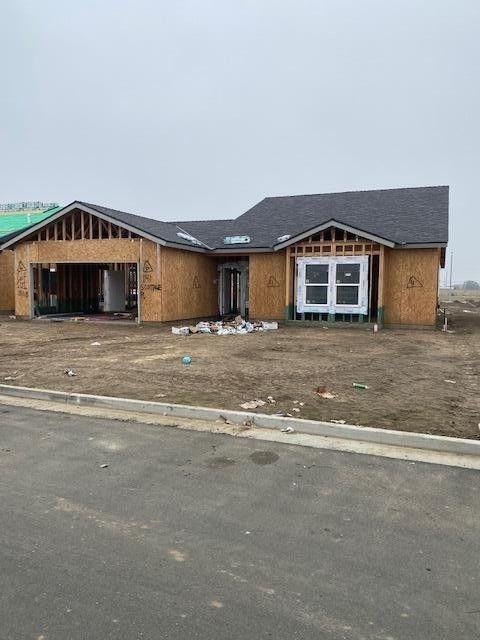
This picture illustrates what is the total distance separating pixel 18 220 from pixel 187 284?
65.5ft

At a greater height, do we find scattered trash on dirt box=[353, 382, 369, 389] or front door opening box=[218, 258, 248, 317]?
front door opening box=[218, 258, 248, 317]

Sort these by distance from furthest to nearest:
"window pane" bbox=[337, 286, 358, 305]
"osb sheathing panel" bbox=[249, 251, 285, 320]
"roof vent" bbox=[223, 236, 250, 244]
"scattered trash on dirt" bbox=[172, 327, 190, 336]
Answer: "roof vent" bbox=[223, 236, 250, 244] → "osb sheathing panel" bbox=[249, 251, 285, 320] → "window pane" bbox=[337, 286, 358, 305] → "scattered trash on dirt" bbox=[172, 327, 190, 336]

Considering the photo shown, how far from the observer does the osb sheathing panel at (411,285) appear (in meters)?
18.4

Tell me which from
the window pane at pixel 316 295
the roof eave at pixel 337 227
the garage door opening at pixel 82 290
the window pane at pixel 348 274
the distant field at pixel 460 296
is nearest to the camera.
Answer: the roof eave at pixel 337 227

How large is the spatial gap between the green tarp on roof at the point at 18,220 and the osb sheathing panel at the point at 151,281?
616 inches

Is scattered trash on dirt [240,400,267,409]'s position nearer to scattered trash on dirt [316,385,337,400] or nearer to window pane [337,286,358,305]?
scattered trash on dirt [316,385,337,400]

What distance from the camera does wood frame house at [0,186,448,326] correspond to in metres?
18.7

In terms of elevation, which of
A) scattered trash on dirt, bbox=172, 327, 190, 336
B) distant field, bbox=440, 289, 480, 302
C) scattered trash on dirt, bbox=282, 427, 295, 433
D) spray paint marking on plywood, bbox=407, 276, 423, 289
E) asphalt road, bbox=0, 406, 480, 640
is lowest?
asphalt road, bbox=0, 406, 480, 640

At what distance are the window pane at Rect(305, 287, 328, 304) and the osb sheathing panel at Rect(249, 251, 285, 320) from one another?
1317 millimetres

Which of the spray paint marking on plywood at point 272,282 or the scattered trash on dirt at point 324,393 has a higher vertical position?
the spray paint marking on plywood at point 272,282

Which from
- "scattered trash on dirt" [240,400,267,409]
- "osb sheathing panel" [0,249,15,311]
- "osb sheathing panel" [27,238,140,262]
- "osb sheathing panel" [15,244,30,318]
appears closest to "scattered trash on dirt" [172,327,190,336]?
"osb sheathing panel" [27,238,140,262]

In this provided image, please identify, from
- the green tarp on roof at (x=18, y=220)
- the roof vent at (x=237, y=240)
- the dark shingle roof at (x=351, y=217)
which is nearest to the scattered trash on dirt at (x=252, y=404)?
the dark shingle roof at (x=351, y=217)

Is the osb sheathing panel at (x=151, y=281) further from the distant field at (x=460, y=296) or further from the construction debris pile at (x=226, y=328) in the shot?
the distant field at (x=460, y=296)

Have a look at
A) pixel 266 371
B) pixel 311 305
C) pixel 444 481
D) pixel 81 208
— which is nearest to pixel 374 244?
pixel 311 305
